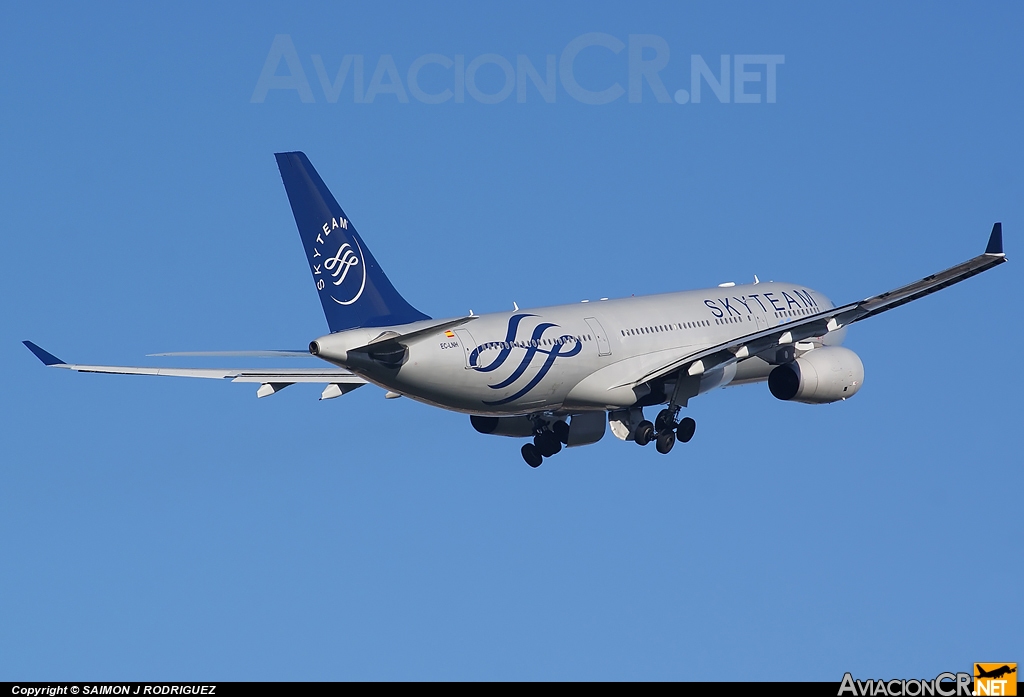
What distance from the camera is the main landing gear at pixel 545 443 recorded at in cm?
5778

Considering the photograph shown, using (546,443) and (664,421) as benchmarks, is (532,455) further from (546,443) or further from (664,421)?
(664,421)

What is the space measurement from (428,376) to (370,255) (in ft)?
12.8

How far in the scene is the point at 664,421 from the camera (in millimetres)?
56500

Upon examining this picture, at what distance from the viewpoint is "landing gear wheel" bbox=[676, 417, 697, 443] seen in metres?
56.6

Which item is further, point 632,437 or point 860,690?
point 632,437

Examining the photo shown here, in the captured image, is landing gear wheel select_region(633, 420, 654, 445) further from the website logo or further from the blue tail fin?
the website logo

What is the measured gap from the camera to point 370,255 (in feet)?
165

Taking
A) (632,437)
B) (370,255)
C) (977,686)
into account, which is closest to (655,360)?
(632,437)

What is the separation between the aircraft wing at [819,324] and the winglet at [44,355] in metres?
16.4

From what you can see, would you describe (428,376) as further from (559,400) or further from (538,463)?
(538,463)

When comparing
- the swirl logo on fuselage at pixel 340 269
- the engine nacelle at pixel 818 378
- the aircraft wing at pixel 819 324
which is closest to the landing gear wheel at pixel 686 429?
the aircraft wing at pixel 819 324

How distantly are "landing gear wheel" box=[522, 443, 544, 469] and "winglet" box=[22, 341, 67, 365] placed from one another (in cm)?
1439

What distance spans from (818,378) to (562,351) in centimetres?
907

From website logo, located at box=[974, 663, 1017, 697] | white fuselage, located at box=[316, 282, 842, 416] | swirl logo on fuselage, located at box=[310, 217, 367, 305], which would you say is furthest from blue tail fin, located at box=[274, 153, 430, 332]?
website logo, located at box=[974, 663, 1017, 697]
